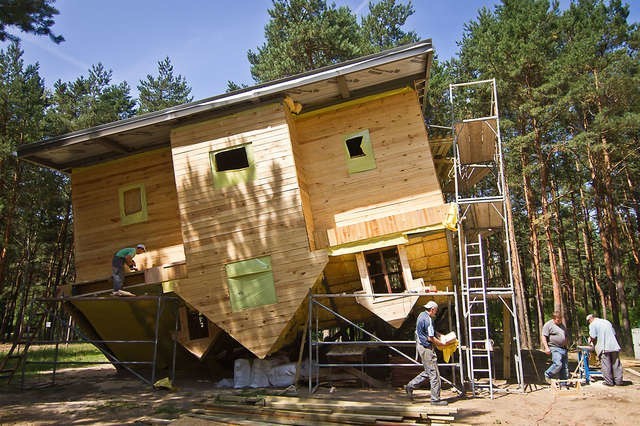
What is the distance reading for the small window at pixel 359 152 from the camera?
12641 mm

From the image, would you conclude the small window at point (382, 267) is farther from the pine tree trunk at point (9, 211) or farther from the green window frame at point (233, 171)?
the pine tree trunk at point (9, 211)

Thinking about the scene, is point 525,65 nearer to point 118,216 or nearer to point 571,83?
point 571,83

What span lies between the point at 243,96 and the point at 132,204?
5413mm

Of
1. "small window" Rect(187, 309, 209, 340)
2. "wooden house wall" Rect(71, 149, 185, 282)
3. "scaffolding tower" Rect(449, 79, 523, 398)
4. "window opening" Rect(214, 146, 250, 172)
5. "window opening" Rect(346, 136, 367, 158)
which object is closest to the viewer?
"scaffolding tower" Rect(449, 79, 523, 398)

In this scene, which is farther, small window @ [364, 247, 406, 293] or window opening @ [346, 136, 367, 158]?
window opening @ [346, 136, 367, 158]

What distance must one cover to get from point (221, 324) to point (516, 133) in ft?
70.9

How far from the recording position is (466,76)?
2705 centimetres

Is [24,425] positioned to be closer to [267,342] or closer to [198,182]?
[267,342]

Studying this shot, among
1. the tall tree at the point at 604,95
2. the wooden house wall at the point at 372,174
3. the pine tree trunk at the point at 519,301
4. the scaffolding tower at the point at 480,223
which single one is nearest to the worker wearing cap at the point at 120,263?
the wooden house wall at the point at 372,174

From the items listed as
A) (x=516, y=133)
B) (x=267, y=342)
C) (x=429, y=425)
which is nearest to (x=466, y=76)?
(x=516, y=133)

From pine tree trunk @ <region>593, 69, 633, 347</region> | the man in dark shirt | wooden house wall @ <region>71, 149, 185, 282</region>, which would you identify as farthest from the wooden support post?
pine tree trunk @ <region>593, 69, 633, 347</region>

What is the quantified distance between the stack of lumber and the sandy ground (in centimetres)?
56

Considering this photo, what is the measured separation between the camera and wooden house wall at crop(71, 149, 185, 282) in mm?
14023

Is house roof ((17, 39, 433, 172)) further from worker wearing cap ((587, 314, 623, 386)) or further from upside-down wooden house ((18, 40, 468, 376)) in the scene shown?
worker wearing cap ((587, 314, 623, 386))
